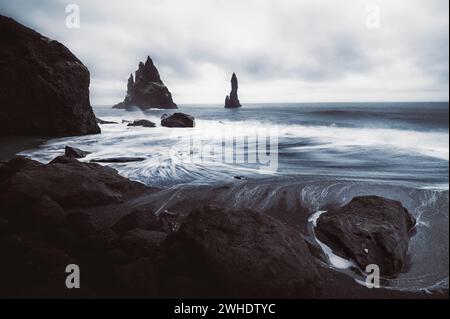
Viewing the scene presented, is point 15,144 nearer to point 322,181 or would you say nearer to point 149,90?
point 322,181

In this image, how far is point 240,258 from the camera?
3168 mm

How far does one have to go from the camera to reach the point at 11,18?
16359mm

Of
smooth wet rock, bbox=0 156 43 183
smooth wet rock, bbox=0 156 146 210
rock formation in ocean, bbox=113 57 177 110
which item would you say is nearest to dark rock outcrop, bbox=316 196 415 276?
smooth wet rock, bbox=0 156 146 210

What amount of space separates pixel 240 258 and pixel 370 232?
87.6 inches

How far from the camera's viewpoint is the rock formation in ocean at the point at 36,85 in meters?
16.2

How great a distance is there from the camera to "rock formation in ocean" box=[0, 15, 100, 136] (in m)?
16.2

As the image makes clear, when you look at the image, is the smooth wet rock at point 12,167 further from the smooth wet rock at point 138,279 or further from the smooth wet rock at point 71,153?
the smooth wet rock at point 138,279

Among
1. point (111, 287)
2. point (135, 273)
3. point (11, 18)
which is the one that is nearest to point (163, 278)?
point (135, 273)

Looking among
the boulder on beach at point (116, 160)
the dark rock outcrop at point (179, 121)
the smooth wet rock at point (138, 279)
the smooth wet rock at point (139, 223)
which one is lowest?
the smooth wet rock at point (138, 279)

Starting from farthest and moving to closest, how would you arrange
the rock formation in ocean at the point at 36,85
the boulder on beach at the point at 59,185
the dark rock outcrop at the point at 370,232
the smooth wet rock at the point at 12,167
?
1. the rock formation in ocean at the point at 36,85
2. the smooth wet rock at the point at 12,167
3. the boulder on beach at the point at 59,185
4. the dark rock outcrop at the point at 370,232

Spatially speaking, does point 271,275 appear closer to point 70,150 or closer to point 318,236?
point 318,236

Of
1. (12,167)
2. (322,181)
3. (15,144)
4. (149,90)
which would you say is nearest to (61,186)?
(12,167)

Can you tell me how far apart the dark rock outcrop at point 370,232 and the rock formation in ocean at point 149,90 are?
3784 inches

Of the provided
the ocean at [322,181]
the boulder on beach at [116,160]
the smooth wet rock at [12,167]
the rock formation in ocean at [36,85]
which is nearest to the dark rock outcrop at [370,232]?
the ocean at [322,181]
